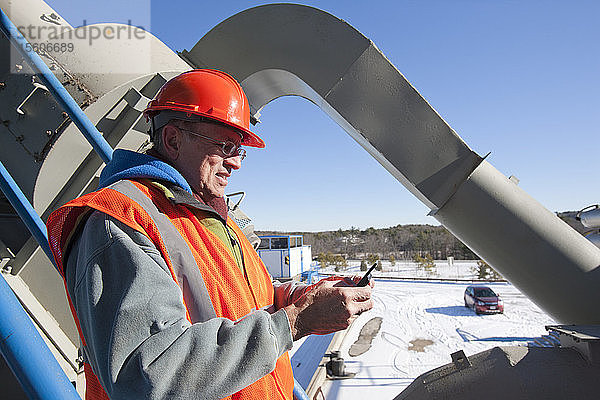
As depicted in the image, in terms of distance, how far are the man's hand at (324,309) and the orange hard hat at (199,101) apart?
77 cm

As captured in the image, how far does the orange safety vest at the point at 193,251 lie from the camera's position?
111cm

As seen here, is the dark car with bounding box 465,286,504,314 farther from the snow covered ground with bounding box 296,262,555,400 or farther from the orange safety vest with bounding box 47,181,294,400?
the orange safety vest with bounding box 47,181,294,400

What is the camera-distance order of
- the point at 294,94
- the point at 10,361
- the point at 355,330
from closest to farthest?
1. the point at 10,361
2. the point at 294,94
3. the point at 355,330

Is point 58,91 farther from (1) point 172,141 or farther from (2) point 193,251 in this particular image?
(2) point 193,251

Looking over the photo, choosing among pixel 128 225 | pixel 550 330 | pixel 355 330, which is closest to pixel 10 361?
pixel 128 225

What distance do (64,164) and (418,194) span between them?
2941 mm

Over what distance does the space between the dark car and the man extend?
49.4ft

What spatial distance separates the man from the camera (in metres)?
0.94

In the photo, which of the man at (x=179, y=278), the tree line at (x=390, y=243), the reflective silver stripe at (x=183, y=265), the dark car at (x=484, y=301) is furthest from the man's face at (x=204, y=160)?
the tree line at (x=390, y=243)

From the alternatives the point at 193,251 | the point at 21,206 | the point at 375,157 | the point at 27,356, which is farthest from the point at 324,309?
the point at 375,157

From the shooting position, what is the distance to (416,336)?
472 inches

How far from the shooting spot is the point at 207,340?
99 cm

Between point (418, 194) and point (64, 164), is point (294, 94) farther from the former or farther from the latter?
point (64, 164)

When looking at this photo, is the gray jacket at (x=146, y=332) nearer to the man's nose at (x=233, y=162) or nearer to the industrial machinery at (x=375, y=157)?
the man's nose at (x=233, y=162)
